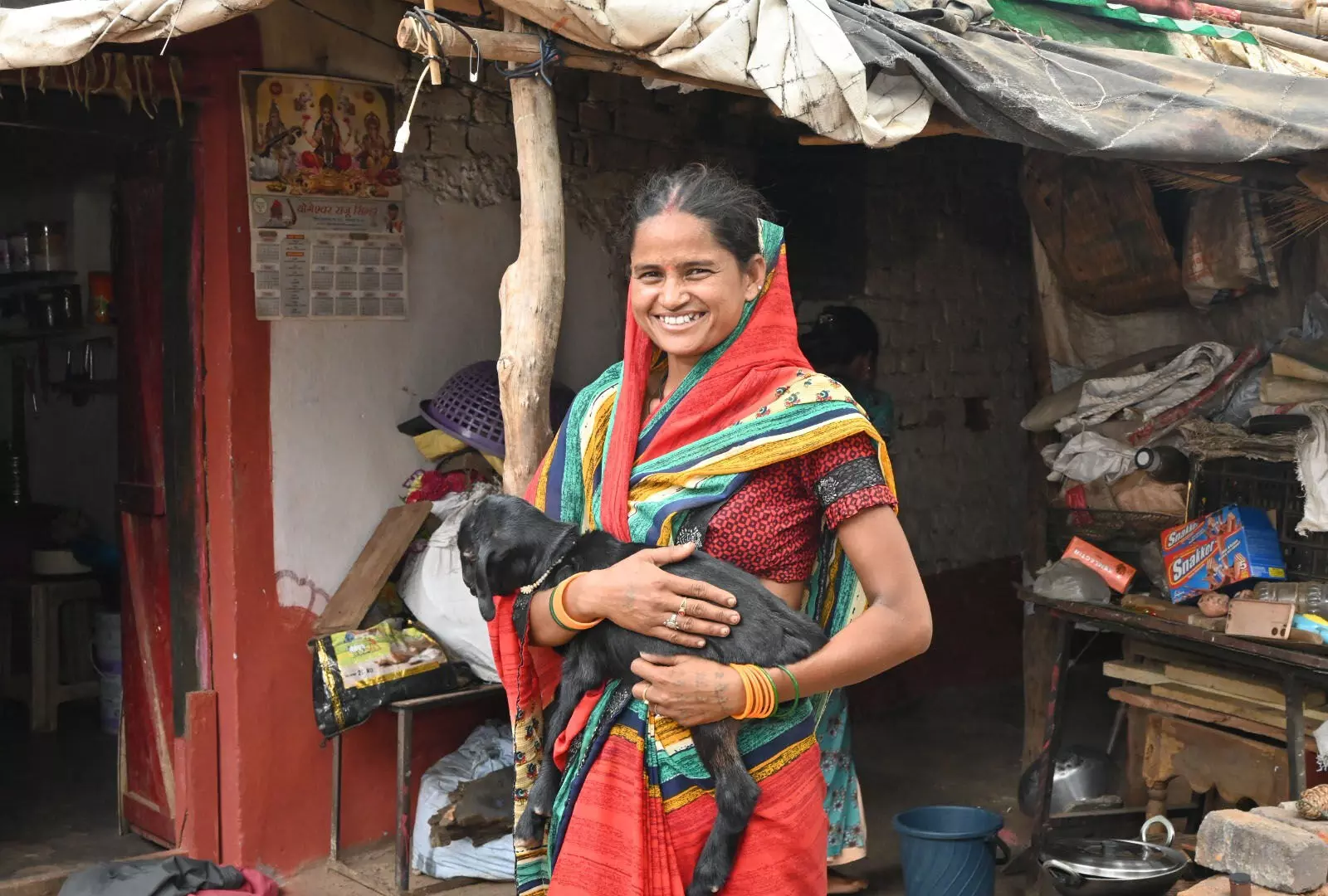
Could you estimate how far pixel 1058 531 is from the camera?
17.3 ft

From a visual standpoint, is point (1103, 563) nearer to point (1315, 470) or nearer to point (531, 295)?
point (1315, 470)

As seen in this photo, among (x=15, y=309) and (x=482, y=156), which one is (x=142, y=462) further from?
(x=15, y=309)

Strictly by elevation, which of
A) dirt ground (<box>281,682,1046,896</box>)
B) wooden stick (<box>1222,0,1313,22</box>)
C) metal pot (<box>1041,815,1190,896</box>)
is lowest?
dirt ground (<box>281,682,1046,896</box>)

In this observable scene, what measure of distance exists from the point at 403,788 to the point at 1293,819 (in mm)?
2768

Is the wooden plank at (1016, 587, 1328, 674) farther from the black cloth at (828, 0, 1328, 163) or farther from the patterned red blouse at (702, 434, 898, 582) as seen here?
the patterned red blouse at (702, 434, 898, 582)

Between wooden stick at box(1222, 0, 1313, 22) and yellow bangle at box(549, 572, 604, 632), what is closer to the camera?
yellow bangle at box(549, 572, 604, 632)

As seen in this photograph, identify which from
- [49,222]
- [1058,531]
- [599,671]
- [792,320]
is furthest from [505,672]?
[49,222]

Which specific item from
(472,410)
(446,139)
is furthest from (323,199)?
(472,410)

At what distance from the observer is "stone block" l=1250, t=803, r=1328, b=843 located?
288 centimetres

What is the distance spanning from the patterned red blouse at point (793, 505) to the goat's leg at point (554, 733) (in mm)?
324

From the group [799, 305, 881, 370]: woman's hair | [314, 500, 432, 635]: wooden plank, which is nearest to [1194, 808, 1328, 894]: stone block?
[314, 500, 432, 635]: wooden plank

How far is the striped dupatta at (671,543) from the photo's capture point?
224 cm

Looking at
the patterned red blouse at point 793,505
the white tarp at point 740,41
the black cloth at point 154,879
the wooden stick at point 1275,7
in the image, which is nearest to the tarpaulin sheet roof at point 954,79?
the white tarp at point 740,41

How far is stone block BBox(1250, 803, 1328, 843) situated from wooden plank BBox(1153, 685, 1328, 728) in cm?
103
